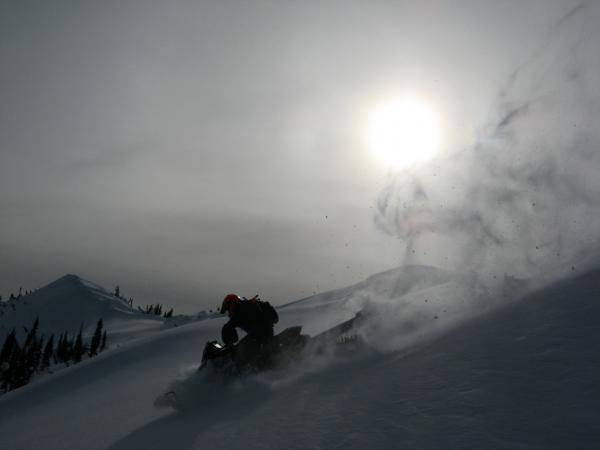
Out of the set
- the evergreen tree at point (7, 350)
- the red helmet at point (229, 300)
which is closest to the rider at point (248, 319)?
the red helmet at point (229, 300)

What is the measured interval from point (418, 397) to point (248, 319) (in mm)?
7000

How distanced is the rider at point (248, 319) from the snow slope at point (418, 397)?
1370 millimetres

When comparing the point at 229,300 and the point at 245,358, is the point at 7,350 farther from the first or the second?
the point at 245,358

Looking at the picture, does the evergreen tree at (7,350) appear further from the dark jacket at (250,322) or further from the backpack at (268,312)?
the backpack at (268,312)

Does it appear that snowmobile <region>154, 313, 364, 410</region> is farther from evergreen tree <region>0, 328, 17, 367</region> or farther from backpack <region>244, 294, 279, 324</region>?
evergreen tree <region>0, 328, 17, 367</region>

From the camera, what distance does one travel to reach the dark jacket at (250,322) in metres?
12.5

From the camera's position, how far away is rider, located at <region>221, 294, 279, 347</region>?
1250cm

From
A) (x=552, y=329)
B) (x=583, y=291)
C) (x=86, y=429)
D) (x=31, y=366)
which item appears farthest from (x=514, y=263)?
(x=31, y=366)

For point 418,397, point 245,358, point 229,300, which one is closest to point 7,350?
point 229,300

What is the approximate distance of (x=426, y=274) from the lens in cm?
2109

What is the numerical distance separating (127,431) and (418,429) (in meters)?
A: 7.34

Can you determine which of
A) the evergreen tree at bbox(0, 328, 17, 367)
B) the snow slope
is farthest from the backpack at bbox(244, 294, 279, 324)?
the evergreen tree at bbox(0, 328, 17, 367)

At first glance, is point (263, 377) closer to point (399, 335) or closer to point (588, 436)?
point (399, 335)

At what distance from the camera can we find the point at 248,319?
498 inches
